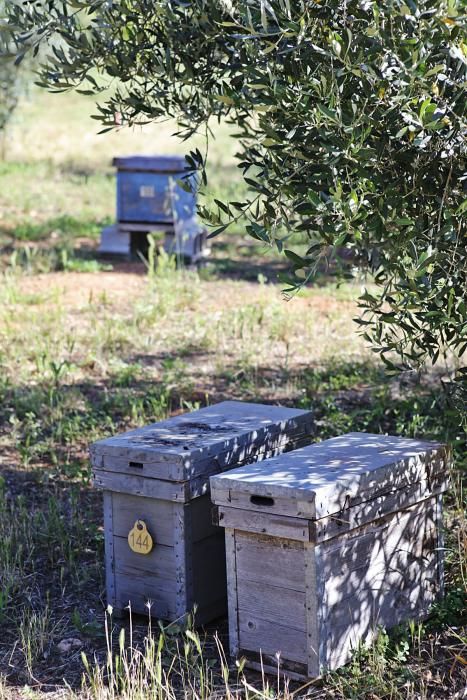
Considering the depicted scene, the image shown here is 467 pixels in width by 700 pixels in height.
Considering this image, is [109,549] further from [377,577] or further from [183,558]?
[377,577]

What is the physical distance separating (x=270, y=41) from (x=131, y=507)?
6.43 feet

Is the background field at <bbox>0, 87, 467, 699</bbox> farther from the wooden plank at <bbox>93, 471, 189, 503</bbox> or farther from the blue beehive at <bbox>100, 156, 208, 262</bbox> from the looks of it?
the wooden plank at <bbox>93, 471, 189, 503</bbox>

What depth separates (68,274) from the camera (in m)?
10.3

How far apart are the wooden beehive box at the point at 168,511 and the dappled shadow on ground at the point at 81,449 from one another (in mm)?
191

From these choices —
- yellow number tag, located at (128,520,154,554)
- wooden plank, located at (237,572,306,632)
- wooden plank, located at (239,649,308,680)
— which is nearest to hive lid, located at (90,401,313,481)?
yellow number tag, located at (128,520,154,554)

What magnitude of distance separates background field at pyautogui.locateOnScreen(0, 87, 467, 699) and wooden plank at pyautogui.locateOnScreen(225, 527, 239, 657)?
128mm

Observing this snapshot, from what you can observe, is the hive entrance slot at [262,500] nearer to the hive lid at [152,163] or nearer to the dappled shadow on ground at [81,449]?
the dappled shadow on ground at [81,449]

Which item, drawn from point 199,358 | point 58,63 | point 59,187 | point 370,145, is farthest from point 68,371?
Answer: point 59,187

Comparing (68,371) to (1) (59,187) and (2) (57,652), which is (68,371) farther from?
(1) (59,187)

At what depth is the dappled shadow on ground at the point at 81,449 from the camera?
4.12 m

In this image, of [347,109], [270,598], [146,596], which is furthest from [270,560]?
[347,109]

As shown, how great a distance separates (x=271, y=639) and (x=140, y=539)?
29.0 inches

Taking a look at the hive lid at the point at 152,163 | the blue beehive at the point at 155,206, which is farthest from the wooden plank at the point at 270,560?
the hive lid at the point at 152,163

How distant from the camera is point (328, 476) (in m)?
3.60
